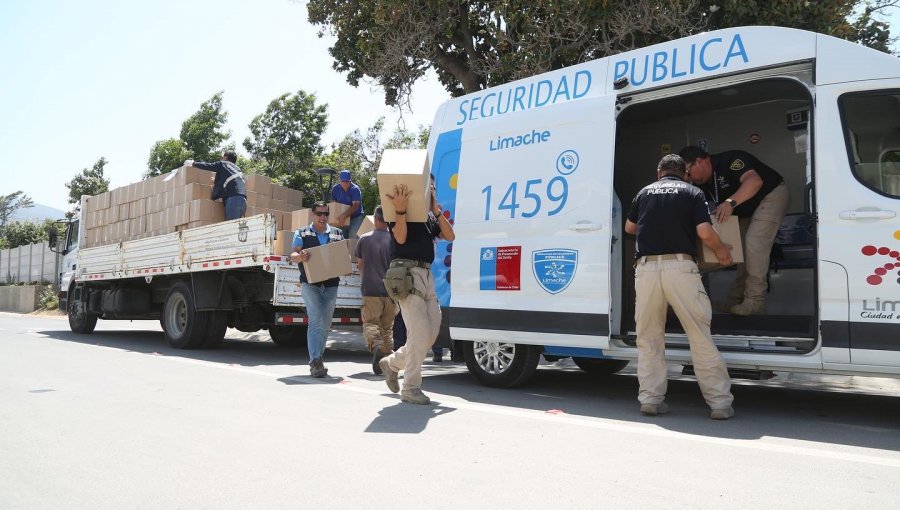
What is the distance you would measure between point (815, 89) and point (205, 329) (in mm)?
8064

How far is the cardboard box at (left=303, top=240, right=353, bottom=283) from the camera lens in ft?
21.9

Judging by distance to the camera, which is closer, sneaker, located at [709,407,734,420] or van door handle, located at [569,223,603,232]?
sneaker, located at [709,407,734,420]

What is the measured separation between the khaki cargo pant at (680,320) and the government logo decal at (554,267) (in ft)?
2.15

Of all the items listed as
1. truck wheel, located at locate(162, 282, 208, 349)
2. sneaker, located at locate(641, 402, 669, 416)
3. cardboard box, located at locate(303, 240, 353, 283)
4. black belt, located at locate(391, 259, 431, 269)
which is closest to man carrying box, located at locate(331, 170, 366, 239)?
cardboard box, located at locate(303, 240, 353, 283)

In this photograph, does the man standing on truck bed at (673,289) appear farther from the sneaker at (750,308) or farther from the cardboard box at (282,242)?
the cardboard box at (282,242)

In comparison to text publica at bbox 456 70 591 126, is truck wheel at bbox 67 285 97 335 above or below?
below

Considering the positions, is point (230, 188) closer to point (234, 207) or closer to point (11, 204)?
point (234, 207)

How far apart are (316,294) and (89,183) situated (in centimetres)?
4088

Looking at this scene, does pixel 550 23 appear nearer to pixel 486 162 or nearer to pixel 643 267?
pixel 486 162

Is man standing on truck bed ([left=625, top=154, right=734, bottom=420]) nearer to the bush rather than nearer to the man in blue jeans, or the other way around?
the man in blue jeans

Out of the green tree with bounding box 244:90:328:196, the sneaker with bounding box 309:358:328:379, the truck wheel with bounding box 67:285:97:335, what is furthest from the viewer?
the green tree with bounding box 244:90:328:196

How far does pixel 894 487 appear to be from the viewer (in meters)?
3.02

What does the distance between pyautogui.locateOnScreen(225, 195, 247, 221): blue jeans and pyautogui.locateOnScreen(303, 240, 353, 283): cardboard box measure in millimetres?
3593

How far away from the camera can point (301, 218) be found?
854 centimetres
